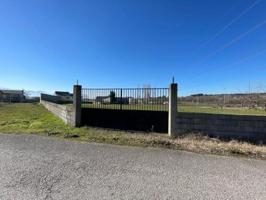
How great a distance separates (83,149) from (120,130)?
137 inches

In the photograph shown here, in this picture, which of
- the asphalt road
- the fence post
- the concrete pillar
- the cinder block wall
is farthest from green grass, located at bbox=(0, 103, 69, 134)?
the cinder block wall

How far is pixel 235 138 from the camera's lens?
845 centimetres

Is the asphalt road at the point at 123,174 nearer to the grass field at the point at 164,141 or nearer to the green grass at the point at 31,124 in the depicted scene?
the grass field at the point at 164,141

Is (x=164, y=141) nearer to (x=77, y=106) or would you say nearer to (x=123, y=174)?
(x=123, y=174)

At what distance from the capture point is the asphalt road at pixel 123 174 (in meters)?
3.90

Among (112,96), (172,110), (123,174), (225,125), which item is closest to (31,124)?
(112,96)

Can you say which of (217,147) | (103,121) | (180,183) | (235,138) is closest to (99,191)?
(180,183)

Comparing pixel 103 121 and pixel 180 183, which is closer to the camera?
pixel 180 183

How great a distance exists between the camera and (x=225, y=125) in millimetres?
8617

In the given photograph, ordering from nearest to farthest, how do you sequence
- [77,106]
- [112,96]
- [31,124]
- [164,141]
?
[164,141] < [112,96] < [77,106] < [31,124]

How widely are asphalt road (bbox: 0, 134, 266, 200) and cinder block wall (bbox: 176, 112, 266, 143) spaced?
92.5 inches

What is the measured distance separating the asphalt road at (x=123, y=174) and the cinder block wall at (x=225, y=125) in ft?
7.71

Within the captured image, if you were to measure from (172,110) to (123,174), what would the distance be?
16.2 ft

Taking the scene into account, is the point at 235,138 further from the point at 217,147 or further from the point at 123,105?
the point at 123,105
